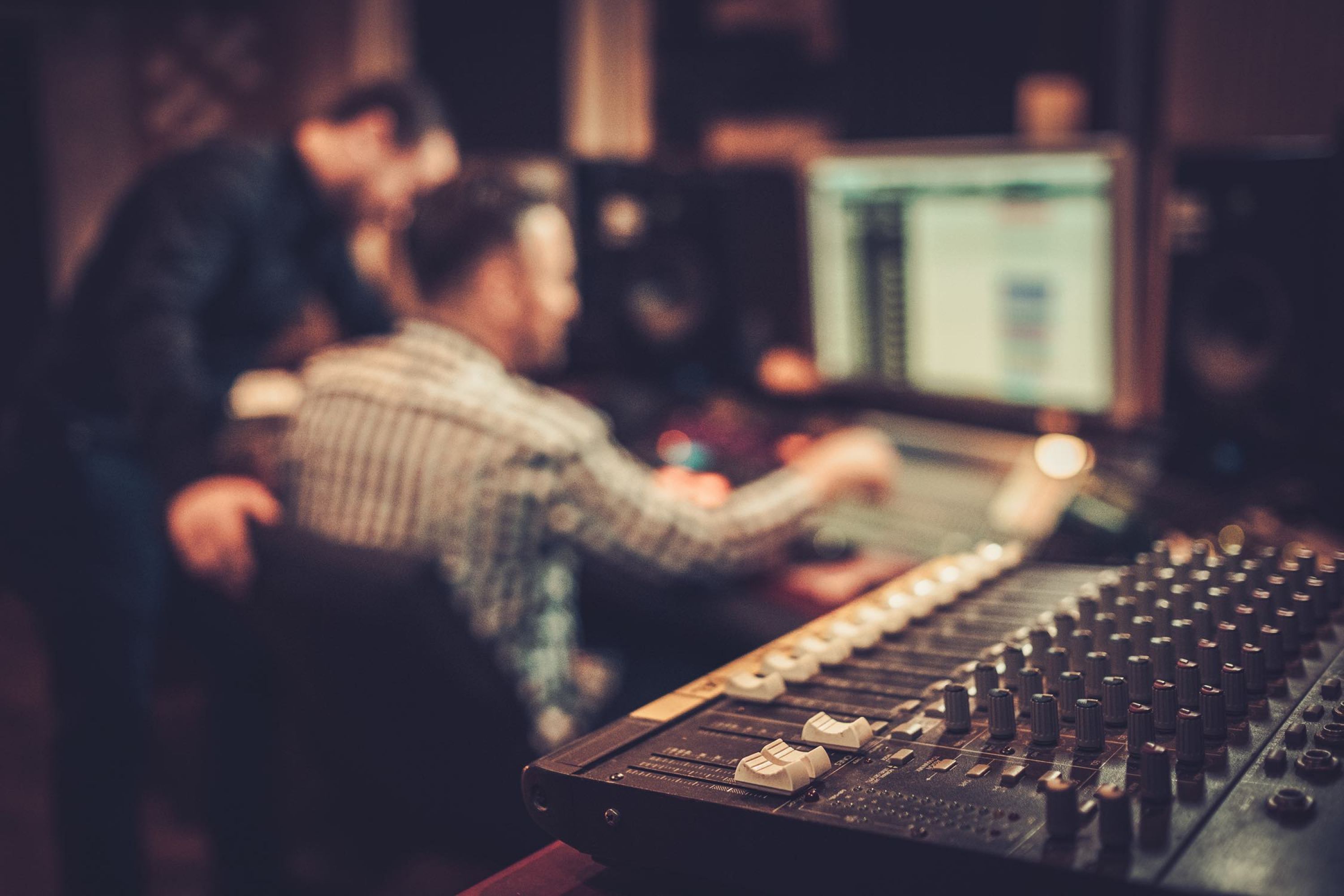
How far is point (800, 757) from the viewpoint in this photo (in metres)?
0.71

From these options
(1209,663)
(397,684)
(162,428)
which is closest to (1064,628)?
(1209,663)

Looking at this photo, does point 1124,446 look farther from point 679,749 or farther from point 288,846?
point 288,846

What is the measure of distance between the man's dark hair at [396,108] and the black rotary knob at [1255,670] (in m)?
1.84

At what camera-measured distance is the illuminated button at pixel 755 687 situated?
2.84ft

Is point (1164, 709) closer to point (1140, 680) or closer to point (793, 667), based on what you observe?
point (1140, 680)

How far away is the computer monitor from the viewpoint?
180 cm

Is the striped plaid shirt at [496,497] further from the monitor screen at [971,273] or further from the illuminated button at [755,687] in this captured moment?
the illuminated button at [755,687]

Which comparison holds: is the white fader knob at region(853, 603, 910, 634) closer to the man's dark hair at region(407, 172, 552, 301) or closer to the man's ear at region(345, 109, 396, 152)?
the man's dark hair at region(407, 172, 552, 301)

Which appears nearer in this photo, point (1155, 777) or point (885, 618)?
point (1155, 777)

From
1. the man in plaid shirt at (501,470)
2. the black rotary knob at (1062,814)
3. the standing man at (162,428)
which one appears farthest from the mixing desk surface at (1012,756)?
the standing man at (162,428)

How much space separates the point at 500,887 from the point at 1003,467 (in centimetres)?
138

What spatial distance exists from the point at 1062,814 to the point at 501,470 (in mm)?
977

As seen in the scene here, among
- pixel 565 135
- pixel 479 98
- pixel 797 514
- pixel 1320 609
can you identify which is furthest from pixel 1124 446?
pixel 479 98

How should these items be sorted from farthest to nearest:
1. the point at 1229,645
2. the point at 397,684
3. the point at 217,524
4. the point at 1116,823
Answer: the point at 217,524
the point at 397,684
the point at 1229,645
the point at 1116,823
